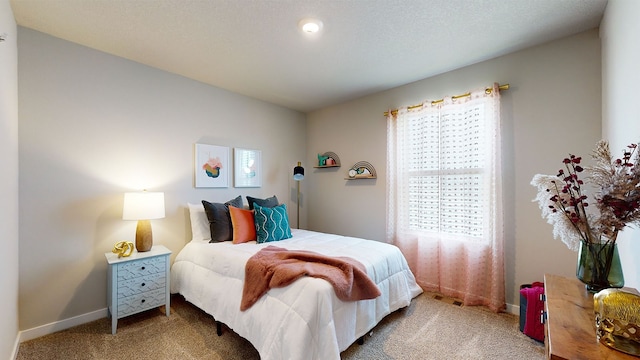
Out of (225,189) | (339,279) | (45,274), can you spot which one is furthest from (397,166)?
(45,274)

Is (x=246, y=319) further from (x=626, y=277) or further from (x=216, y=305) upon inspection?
(x=626, y=277)

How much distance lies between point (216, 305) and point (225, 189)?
161cm

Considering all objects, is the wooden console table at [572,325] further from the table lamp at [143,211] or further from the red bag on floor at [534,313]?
the table lamp at [143,211]

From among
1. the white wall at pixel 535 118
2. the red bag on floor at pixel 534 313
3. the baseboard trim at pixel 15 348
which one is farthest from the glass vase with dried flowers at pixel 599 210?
the baseboard trim at pixel 15 348

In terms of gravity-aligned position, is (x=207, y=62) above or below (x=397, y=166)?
above

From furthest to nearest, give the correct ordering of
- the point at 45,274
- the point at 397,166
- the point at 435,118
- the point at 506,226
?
1. the point at 397,166
2. the point at 435,118
3. the point at 506,226
4. the point at 45,274

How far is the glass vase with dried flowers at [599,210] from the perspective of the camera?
1.01 meters

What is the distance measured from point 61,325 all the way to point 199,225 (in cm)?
135

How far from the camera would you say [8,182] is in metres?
1.78

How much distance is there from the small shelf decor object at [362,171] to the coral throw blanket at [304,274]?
5.61 feet

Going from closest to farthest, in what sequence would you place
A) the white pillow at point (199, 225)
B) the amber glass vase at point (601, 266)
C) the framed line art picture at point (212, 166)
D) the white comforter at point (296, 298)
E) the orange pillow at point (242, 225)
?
the amber glass vase at point (601, 266)
the white comforter at point (296, 298)
the orange pillow at point (242, 225)
the white pillow at point (199, 225)
the framed line art picture at point (212, 166)

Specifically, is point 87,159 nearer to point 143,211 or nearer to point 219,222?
point 143,211

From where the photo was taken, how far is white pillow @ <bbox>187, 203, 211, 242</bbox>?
9.57 ft

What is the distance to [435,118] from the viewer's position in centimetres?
303
